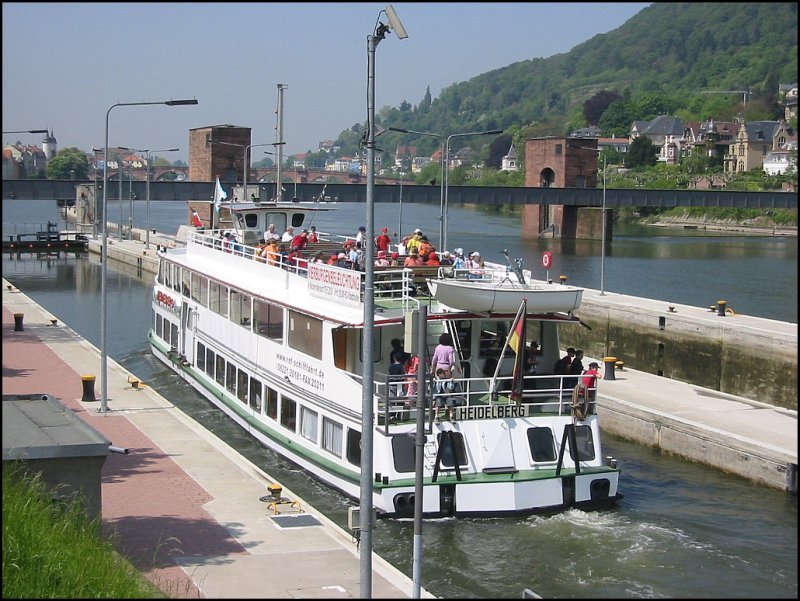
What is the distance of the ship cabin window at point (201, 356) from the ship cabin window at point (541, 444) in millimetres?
11921

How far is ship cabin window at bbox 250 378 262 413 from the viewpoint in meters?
23.4

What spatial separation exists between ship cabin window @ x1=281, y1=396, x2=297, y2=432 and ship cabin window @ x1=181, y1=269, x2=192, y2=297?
8.52 meters

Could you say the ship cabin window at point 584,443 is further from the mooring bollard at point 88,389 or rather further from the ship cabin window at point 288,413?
the mooring bollard at point 88,389

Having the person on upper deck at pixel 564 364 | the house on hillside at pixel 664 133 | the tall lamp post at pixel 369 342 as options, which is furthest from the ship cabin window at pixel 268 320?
the house on hillside at pixel 664 133

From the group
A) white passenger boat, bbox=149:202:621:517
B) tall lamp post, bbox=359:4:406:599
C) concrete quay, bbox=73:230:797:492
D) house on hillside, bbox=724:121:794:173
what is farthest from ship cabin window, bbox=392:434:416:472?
house on hillside, bbox=724:121:794:173

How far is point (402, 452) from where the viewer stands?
58.8ft

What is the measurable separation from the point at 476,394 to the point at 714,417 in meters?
8.18

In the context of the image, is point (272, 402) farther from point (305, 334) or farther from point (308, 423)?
point (305, 334)

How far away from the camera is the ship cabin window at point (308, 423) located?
2044 centimetres

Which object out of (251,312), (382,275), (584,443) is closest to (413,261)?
(382,275)

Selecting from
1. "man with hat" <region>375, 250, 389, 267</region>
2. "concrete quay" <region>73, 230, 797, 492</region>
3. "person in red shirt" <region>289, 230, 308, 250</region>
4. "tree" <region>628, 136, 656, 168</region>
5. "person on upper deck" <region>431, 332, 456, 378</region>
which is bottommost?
"concrete quay" <region>73, 230, 797, 492</region>

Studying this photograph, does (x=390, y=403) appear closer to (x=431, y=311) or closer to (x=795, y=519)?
(x=431, y=311)

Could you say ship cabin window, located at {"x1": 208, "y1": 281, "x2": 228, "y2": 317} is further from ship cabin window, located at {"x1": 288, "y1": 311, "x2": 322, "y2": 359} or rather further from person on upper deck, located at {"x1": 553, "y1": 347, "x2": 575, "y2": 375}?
person on upper deck, located at {"x1": 553, "y1": 347, "x2": 575, "y2": 375}

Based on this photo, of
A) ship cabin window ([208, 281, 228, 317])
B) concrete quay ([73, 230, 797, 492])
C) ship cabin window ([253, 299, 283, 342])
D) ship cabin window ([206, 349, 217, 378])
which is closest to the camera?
concrete quay ([73, 230, 797, 492])
